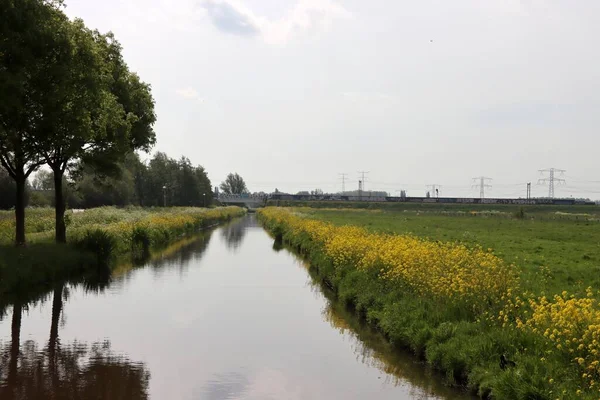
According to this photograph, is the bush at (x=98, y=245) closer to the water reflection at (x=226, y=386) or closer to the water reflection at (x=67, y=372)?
the water reflection at (x=67, y=372)

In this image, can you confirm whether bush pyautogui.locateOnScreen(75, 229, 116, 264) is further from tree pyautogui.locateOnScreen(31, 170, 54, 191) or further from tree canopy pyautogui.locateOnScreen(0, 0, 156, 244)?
tree pyautogui.locateOnScreen(31, 170, 54, 191)

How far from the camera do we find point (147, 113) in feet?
103

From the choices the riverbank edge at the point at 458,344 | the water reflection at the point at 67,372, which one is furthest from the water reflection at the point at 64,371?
the riverbank edge at the point at 458,344

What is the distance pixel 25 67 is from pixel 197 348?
38.0 feet

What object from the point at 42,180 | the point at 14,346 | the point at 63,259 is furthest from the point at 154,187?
the point at 14,346

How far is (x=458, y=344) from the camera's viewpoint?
11078mm

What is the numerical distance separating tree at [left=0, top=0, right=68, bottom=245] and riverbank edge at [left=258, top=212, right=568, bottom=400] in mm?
12453

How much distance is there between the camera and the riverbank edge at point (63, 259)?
62.8 ft

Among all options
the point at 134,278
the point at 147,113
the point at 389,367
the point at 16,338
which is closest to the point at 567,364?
the point at 389,367

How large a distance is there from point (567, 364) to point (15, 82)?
53.0ft

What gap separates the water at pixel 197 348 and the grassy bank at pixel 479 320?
581mm

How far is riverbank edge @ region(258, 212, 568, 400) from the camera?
902 centimetres

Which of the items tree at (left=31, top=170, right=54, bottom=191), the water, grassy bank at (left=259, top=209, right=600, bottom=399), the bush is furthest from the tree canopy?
tree at (left=31, top=170, right=54, bottom=191)

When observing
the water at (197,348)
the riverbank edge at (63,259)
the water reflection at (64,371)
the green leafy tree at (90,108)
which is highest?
the green leafy tree at (90,108)
